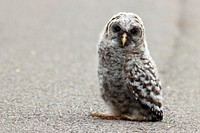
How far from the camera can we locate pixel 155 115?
25.3 ft

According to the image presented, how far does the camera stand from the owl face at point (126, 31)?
7.52 meters

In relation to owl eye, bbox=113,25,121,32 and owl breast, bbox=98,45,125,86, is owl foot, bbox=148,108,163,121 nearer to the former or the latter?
owl breast, bbox=98,45,125,86

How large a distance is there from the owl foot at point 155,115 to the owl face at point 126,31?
0.69 metres

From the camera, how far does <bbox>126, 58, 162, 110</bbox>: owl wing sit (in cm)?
760

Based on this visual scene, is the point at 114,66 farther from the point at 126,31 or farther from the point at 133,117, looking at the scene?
the point at 133,117

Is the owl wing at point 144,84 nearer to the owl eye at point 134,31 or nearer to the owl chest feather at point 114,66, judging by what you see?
the owl chest feather at point 114,66

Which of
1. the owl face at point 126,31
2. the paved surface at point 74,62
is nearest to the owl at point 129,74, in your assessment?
the owl face at point 126,31

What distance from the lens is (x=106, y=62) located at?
7664mm

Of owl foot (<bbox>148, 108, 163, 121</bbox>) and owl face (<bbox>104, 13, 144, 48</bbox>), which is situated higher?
owl face (<bbox>104, 13, 144, 48</bbox>)

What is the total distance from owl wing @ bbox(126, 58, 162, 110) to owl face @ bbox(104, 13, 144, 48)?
0.24 meters

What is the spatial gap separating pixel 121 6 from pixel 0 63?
21.8 feet

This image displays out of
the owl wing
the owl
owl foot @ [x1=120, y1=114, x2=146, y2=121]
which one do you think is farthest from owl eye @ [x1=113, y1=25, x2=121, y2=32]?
owl foot @ [x1=120, y1=114, x2=146, y2=121]

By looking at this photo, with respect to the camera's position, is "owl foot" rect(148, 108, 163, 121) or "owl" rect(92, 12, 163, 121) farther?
"owl foot" rect(148, 108, 163, 121)

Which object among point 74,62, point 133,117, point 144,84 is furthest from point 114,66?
point 74,62
